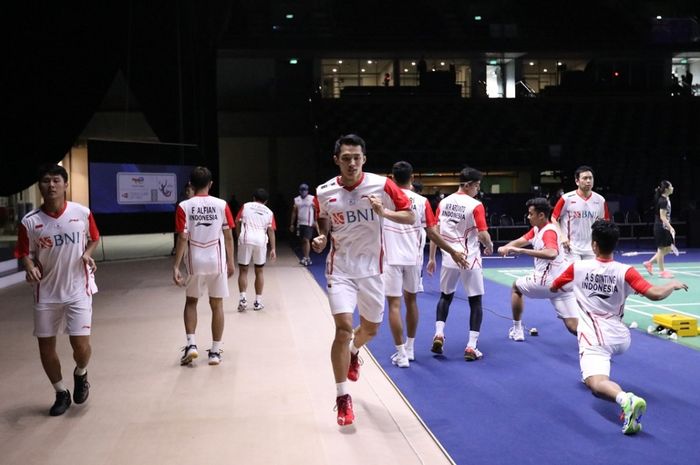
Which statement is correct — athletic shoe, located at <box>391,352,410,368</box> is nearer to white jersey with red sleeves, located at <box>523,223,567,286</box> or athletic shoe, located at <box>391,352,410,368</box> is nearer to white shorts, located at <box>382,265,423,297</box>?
white shorts, located at <box>382,265,423,297</box>

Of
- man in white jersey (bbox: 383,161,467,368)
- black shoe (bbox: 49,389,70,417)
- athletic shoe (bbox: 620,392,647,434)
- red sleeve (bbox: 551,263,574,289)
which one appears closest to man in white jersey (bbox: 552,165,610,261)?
man in white jersey (bbox: 383,161,467,368)

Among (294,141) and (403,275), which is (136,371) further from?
(294,141)

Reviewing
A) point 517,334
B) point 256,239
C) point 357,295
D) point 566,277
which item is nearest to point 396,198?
point 357,295

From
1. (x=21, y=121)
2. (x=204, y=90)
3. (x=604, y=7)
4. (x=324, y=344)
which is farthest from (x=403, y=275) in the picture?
(x=604, y=7)

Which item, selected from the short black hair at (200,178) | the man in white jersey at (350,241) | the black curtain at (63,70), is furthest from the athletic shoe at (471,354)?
the black curtain at (63,70)

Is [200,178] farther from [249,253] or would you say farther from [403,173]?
[249,253]

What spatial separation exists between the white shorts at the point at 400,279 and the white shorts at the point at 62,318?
2792 mm

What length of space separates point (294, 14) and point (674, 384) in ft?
102

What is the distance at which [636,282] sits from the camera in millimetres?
4500

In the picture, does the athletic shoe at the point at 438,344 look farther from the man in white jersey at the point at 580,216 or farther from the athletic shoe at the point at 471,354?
the man in white jersey at the point at 580,216

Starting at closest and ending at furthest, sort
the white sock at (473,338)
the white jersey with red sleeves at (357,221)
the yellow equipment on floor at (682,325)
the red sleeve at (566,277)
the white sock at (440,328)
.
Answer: the white jersey with red sleeves at (357,221) → the red sleeve at (566,277) → the white sock at (473,338) → the white sock at (440,328) → the yellow equipment on floor at (682,325)

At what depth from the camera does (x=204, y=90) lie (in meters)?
19.0

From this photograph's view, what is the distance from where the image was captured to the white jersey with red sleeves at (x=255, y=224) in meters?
9.71

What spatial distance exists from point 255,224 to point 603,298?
609 centimetres
